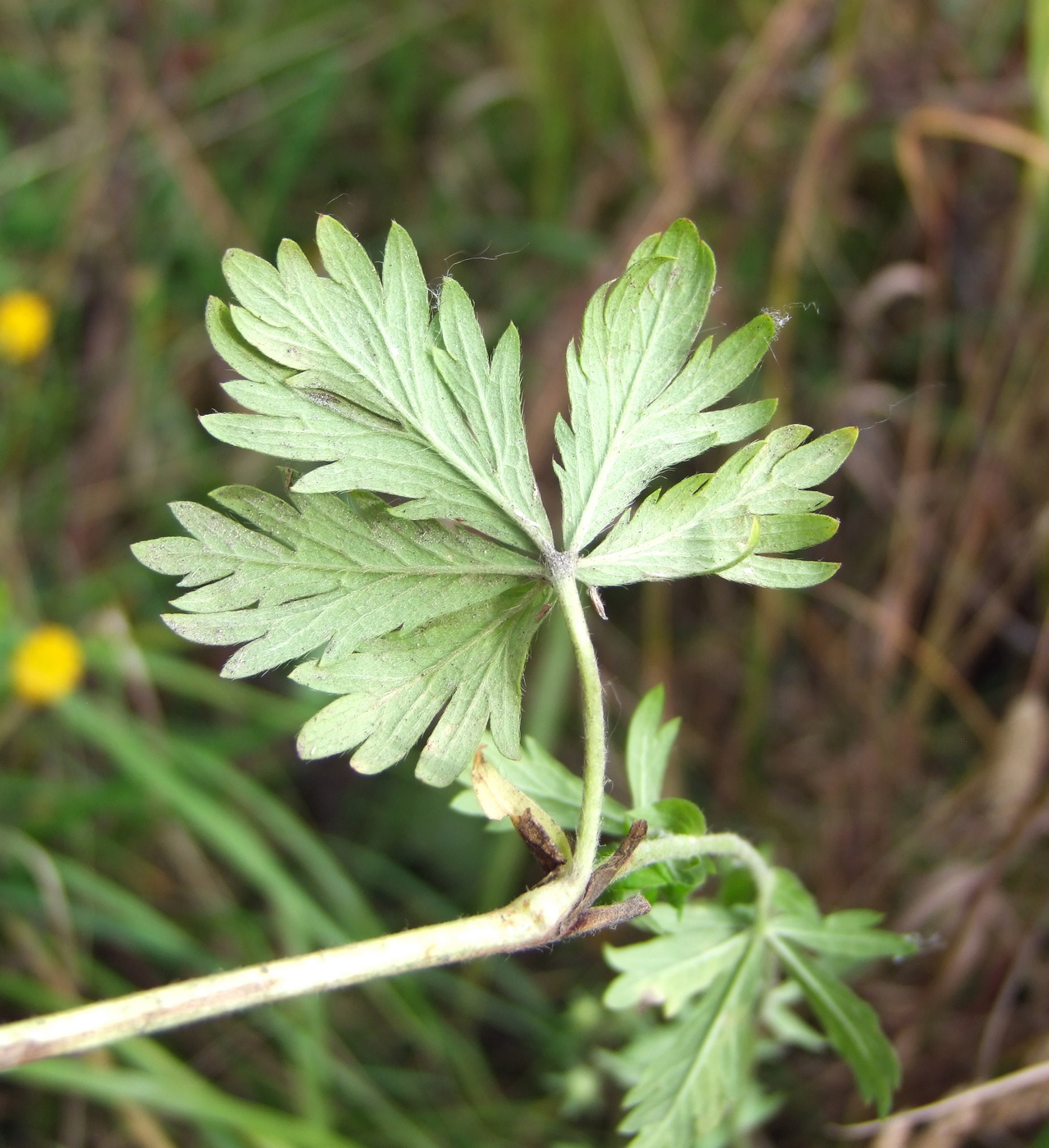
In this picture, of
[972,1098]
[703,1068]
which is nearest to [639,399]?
[703,1068]

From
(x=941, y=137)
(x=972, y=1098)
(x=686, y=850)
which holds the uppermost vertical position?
(x=941, y=137)

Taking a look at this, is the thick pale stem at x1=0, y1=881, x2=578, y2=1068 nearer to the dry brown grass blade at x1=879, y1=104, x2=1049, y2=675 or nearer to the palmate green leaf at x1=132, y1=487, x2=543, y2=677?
the palmate green leaf at x1=132, y1=487, x2=543, y2=677

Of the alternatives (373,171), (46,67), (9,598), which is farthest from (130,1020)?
(46,67)

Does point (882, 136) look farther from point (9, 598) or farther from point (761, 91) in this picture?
point (9, 598)

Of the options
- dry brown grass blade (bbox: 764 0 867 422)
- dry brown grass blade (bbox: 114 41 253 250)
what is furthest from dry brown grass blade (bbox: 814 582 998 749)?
dry brown grass blade (bbox: 114 41 253 250)

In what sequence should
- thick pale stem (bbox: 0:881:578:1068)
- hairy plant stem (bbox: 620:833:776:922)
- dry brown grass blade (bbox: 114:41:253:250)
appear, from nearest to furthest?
thick pale stem (bbox: 0:881:578:1068), hairy plant stem (bbox: 620:833:776:922), dry brown grass blade (bbox: 114:41:253:250)

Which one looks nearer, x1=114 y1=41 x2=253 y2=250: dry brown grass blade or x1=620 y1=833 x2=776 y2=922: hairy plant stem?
x1=620 y1=833 x2=776 y2=922: hairy plant stem

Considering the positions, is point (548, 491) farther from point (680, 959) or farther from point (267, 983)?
point (267, 983)

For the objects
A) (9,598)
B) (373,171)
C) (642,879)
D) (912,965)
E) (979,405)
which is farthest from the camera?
(373,171)
